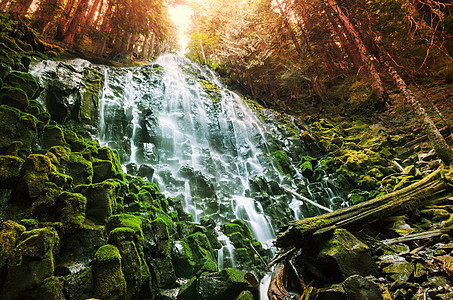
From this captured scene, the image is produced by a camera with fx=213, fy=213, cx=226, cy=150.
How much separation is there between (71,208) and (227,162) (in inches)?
352

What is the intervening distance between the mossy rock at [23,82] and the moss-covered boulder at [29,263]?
498 cm

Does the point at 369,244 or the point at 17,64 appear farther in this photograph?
the point at 17,64

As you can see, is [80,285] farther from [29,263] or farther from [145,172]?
[145,172]

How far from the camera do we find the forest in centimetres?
377

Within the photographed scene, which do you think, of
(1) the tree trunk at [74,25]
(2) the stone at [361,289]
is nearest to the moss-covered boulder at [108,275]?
(2) the stone at [361,289]

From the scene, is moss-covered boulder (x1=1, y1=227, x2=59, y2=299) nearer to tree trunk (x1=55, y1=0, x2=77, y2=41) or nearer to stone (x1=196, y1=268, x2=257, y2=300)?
stone (x1=196, y1=268, x2=257, y2=300)

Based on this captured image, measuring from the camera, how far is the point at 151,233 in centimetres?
507

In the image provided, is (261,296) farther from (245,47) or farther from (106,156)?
(245,47)

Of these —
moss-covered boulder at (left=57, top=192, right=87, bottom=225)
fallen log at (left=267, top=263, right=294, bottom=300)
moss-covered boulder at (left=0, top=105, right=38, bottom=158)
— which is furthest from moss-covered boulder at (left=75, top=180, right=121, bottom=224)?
fallen log at (left=267, top=263, right=294, bottom=300)

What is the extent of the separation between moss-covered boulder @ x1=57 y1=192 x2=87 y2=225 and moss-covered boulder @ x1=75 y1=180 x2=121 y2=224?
218mm

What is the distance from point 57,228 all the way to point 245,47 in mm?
17371

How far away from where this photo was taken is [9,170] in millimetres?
3783

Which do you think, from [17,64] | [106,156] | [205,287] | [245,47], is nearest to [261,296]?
[205,287]

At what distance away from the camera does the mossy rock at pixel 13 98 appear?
202 inches
